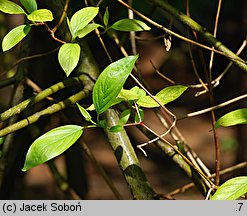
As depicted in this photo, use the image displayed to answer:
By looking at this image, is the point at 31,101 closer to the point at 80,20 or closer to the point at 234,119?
the point at 80,20

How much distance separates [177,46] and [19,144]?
240 cm

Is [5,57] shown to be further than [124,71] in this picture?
Yes

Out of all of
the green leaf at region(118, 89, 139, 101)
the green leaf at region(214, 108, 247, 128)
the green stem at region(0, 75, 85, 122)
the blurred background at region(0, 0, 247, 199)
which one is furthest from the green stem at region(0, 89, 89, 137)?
the blurred background at region(0, 0, 247, 199)

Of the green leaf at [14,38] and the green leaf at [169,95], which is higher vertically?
the green leaf at [14,38]

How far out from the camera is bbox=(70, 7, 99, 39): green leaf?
0.69 m

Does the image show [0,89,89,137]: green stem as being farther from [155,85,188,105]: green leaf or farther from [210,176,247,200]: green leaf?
[210,176,247,200]: green leaf

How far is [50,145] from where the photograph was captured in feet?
2.06

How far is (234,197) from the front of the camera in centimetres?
63

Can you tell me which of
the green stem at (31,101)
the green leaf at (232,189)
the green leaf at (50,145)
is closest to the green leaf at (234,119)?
the green leaf at (232,189)

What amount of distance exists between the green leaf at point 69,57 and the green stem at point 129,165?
194mm

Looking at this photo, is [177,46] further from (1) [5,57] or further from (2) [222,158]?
(1) [5,57]

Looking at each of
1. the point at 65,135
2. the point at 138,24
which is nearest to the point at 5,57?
the point at 138,24

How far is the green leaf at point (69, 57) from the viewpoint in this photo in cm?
65

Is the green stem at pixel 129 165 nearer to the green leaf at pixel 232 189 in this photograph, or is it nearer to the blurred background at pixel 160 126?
the green leaf at pixel 232 189
